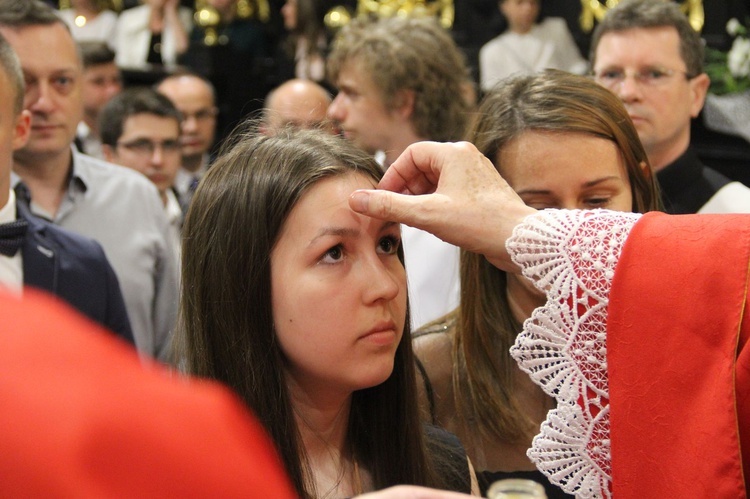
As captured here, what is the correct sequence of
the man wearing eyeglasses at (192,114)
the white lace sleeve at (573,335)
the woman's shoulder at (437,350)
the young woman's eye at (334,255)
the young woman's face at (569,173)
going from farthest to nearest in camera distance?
1. the man wearing eyeglasses at (192,114)
2. the woman's shoulder at (437,350)
3. the young woman's face at (569,173)
4. the young woman's eye at (334,255)
5. the white lace sleeve at (573,335)

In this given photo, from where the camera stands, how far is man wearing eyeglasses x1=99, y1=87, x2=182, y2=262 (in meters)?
4.70

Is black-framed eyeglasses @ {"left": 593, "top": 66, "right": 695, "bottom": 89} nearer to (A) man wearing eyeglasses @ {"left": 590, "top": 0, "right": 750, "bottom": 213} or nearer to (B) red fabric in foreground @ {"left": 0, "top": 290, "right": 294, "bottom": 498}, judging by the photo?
(A) man wearing eyeglasses @ {"left": 590, "top": 0, "right": 750, "bottom": 213}

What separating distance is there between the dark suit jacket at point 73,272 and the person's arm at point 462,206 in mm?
1285

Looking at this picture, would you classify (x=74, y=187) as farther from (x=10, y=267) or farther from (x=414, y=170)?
(x=414, y=170)

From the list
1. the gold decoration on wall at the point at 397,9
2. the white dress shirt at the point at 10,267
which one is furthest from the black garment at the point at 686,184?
the gold decoration on wall at the point at 397,9

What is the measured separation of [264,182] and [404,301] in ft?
1.12

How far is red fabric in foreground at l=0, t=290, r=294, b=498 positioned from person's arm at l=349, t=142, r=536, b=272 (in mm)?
1075

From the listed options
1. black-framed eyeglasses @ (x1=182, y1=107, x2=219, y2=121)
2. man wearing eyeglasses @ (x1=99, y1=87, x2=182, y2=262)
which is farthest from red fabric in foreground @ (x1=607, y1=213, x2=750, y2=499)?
black-framed eyeglasses @ (x1=182, y1=107, x2=219, y2=121)

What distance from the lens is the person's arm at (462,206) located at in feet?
5.47

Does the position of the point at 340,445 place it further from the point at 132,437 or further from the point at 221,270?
the point at 132,437

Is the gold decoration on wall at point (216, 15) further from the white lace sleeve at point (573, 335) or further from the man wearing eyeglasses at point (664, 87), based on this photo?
the white lace sleeve at point (573, 335)

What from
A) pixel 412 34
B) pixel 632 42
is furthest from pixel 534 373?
pixel 412 34

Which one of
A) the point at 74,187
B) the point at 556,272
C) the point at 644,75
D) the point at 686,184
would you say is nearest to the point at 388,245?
the point at 556,272

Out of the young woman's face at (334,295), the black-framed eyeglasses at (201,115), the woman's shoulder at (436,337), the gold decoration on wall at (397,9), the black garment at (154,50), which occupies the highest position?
the young woman's face at (334,295)
